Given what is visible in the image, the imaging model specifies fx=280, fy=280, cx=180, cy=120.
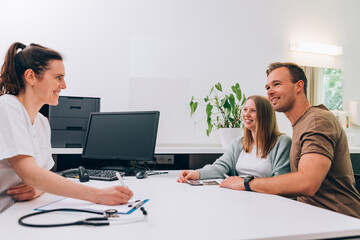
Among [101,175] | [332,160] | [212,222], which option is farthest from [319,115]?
[101,175]

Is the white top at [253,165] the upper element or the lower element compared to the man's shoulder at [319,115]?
lower

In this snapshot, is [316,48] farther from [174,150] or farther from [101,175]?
[101,175]

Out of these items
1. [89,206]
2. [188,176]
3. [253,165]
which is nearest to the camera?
[89,206]

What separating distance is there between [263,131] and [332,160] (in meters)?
0.57

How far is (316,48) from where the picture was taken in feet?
10.3

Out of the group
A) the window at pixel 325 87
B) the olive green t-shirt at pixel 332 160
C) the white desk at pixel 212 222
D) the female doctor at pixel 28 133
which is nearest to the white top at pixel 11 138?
the female doctor at pixel 28 133

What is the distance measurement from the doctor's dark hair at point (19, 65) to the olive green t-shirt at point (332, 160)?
1270 millimetres

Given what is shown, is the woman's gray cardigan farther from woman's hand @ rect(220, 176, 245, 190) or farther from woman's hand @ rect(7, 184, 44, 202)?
woman's hand @ rect(7, 184, 44, 202)

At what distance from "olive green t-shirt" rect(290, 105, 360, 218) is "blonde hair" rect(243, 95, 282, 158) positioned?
39cm

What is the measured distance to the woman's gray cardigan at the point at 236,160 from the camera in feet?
5.47

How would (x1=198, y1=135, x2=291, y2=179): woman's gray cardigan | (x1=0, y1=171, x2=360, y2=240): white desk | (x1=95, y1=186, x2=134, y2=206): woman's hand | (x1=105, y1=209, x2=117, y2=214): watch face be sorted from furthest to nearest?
(x1=198, y1=135, x2=291, y2=179): woman's gray cardigan → (x1=95, y1=186, x2=134, y2=206): woman's hand → (x1=105, y1=209, x2=117, y2=214): watch face → (x1=0, y1=171, x2=360, y2=240): white desk

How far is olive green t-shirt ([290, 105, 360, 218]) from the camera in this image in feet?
4.33

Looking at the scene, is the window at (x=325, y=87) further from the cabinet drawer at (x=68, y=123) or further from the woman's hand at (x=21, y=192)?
the woman's hand at (x=21, y=192)

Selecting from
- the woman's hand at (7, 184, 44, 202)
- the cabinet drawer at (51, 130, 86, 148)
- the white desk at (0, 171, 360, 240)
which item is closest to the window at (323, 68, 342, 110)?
the white desk at (0, 171, 360, 240)
